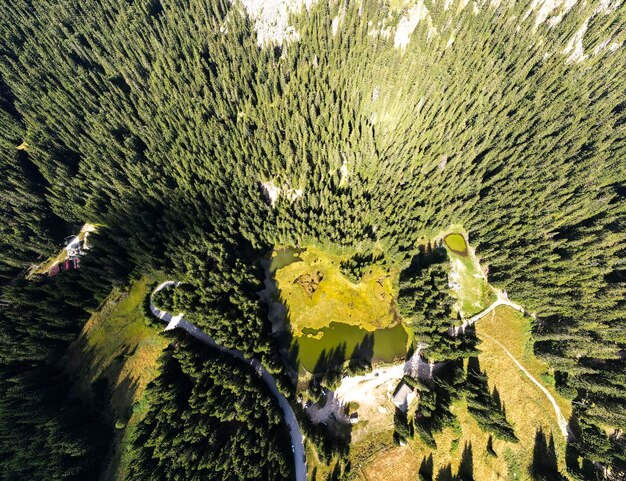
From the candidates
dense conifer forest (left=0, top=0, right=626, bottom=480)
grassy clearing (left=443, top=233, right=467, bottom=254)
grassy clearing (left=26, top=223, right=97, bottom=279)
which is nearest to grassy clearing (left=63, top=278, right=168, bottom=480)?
dense conifer forest (left=0, top=0, right=626, bottom=480)

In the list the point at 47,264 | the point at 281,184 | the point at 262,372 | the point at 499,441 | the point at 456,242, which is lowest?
the point at 262,372

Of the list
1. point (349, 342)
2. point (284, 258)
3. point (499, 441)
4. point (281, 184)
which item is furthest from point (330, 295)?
point (499, 441)

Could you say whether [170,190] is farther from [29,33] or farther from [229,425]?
[29,33]

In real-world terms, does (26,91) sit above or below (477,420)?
above

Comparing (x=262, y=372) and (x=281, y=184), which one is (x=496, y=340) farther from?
(x=281, y=184)

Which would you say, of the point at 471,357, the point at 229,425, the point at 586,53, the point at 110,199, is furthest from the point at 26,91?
the point at 586,53

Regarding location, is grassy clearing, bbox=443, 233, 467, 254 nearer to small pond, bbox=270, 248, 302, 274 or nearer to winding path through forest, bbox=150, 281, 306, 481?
small pond, bbox=270, 248, 302, 274

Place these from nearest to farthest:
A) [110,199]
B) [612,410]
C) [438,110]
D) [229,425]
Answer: [612,410], [229,425], [110,199], [438,110]
